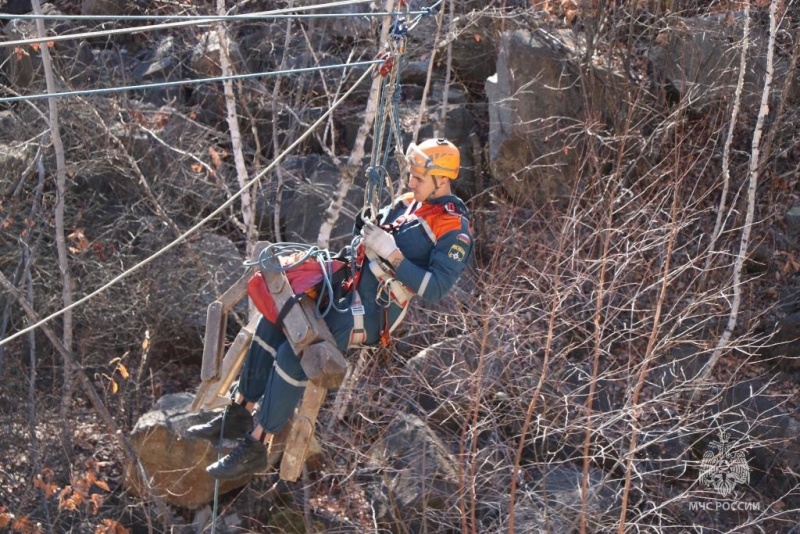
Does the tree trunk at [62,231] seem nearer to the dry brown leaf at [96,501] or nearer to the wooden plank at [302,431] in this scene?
the dry brown leaf at [96,501]

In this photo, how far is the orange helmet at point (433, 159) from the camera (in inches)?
187

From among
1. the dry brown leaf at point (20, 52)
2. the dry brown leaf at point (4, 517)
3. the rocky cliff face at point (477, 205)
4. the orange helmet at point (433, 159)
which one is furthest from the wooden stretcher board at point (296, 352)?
the dry brown leaf at point (4, 517)

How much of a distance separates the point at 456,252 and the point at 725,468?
19.1ft

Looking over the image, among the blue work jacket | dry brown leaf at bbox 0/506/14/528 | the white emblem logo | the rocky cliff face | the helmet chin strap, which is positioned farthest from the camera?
dry brown leaf at bbox 0/506/14/528

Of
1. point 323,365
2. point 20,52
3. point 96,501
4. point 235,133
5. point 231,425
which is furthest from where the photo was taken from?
point 20,52

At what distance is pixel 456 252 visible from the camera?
4.76m

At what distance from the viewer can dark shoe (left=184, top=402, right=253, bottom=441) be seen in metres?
5.13

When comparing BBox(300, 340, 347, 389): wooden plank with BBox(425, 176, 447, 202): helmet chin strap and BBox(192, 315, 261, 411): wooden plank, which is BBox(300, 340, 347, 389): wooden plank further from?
BBox(425, 176, 447, 202): helmet chin strap

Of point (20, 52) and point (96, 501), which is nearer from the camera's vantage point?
point (96, 501)

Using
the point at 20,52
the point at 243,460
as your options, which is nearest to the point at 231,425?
the point at 243,460

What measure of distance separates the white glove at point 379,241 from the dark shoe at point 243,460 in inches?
44.4

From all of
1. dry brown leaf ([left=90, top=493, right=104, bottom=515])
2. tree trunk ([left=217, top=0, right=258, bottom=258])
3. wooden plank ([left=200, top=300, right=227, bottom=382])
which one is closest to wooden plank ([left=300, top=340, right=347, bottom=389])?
wooden plank ([left=200, top=300, right=227, bottom=382])

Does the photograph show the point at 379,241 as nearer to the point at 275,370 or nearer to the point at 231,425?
the point at 275,370

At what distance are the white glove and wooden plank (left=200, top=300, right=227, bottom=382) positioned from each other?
868 millimetres
